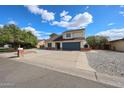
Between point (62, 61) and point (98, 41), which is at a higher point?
point (98, 41)

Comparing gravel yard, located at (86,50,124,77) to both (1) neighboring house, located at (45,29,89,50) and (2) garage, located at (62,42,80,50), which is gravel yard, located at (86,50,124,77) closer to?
(1) neighboring house, located at (45,29,89,50)

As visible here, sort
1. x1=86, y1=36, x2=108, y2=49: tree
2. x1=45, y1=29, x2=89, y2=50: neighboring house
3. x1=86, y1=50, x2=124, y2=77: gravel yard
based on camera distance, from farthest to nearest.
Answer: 1. x1=86, y1=36, x2=108, y2=49: tree
2. x1=45, y1=29, x2=89, y2=50: neighboring house
3. x1=86, y1=50, x2=124, y2=77: gravel yard

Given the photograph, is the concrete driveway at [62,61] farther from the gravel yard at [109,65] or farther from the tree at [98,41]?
the tree at [98,41]

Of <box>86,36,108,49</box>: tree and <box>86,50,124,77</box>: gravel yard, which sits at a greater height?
<box>86,36,108,49</box>: tree

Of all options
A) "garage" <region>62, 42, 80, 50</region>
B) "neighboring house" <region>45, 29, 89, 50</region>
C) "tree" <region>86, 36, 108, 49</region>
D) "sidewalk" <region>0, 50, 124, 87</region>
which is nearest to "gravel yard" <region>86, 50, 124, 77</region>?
"sidewalk" <region>0, 50, 124, 87</region>

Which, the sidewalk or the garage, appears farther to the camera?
the garage

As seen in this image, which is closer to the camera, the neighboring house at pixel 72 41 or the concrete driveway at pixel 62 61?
the concrete driveway at pixel 62 61

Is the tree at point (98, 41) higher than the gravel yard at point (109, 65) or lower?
higher

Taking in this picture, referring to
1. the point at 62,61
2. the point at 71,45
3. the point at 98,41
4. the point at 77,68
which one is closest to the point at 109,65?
the point at 77,68

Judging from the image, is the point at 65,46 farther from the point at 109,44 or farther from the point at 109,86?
the point at 109,86

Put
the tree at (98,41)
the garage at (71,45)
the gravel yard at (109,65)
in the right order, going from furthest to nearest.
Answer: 1. the tree at (98,41)
2. the garage at (71,45)
3. the gravel yard at (109,65)

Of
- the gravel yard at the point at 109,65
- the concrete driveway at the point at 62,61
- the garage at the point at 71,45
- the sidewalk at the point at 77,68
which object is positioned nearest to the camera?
the sidewalk at the point at 77,68

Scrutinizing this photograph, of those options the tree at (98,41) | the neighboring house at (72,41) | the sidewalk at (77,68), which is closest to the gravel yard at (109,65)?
the sidewalk at (77,68)

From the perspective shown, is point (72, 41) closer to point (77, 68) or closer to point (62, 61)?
point (62, 61)
